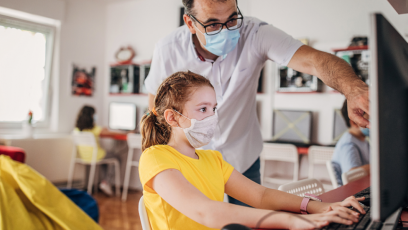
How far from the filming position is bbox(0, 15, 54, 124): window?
172 inches

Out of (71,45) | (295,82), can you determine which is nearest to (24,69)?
(71,45)

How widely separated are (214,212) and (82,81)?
188 inches

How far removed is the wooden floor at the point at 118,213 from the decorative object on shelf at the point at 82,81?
5.10 ft

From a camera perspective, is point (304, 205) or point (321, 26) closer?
point (304, 205)

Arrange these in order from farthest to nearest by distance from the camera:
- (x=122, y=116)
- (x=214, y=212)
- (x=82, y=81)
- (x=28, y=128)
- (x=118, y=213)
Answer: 1. (x=82, y=81)
2. (x=122, y=116)
3. (x=28, y=128)
4. (x=118, y=213)
5. (x=214, y=212)

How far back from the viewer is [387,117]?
0.57 metres

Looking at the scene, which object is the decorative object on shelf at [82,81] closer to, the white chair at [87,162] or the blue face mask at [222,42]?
the white chair at [87,162]

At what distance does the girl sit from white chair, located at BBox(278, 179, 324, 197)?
0.86ft

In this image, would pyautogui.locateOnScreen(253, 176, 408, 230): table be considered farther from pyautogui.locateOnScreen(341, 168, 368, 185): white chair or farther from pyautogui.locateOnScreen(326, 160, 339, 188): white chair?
pyautogui.locateOnScreen(326, 160, 339, 188): white chair

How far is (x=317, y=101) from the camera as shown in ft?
12.5

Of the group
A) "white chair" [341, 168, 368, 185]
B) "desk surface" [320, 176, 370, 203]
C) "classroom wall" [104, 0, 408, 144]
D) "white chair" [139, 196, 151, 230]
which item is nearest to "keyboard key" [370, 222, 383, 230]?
"desk surface" [320, 176, 370, 203]

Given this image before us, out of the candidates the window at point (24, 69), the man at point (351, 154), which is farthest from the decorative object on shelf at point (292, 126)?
the window at point (24, 69)

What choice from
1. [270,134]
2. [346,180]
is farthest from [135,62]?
[346,180]

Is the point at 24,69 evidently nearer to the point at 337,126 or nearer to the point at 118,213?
the point at 118,213
